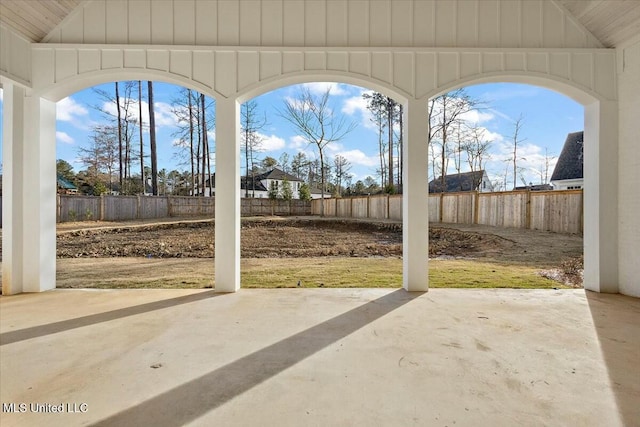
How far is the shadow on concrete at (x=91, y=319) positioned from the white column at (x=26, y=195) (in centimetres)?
174

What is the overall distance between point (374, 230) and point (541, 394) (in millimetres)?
12578

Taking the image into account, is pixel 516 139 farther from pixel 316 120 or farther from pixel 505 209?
pixel 316 120

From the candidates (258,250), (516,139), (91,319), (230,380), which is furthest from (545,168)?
(91,319)

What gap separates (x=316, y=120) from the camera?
751 inches

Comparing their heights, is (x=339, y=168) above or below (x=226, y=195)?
above

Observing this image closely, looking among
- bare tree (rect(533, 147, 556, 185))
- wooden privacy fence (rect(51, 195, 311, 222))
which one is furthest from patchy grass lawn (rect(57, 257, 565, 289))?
bare tree (rect(533, 147, 556, 185))

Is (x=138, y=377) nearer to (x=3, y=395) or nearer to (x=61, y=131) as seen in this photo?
(x=3, y=395)

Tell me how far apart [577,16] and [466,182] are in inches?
819

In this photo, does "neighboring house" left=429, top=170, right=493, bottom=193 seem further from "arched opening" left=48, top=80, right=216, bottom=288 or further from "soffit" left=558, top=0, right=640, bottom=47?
"arched opening" left=48, top=80, right=216, bottom=288

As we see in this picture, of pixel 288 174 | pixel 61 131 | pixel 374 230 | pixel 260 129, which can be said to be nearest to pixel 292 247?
pixel 374 230

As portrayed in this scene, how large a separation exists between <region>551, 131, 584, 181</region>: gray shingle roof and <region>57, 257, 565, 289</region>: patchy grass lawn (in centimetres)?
1686

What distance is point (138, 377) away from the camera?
2.10 metres

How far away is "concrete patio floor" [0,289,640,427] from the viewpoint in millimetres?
1745

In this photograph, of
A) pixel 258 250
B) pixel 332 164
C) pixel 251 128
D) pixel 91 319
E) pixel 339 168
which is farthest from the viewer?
pixel 339 168
